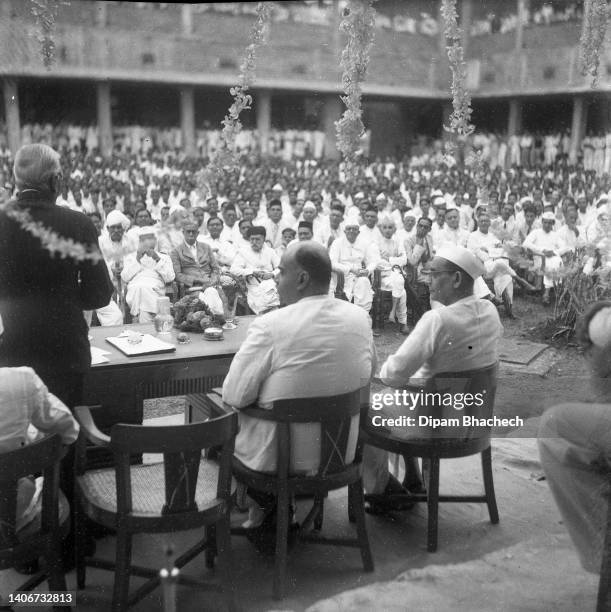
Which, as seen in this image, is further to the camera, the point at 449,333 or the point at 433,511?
the point at 449,333

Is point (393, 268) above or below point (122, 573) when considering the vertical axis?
above

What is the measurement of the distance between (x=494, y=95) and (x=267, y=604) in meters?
2.61

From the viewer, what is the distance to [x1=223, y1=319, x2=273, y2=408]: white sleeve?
2621mm

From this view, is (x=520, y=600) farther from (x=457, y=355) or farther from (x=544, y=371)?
(x=544, y=371)

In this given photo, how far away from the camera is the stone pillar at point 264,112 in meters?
3.72

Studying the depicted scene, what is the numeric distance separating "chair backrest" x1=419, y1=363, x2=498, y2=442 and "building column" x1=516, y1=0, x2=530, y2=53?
1612 mm

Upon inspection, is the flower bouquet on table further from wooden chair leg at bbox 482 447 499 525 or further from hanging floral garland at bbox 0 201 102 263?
wooden chair leg at bbox 482 447 499 525

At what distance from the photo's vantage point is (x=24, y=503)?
2293mm

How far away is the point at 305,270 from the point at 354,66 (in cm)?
148

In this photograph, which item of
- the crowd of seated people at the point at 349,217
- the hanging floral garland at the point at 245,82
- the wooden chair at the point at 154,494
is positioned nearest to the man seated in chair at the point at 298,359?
the wooden chair at the point at 154,494

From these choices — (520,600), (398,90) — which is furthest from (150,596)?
(398,90)

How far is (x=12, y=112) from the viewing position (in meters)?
2.96

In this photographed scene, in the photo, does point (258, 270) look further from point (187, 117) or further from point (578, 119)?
point (578, 119)

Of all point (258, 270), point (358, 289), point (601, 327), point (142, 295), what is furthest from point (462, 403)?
point (258, 270)
